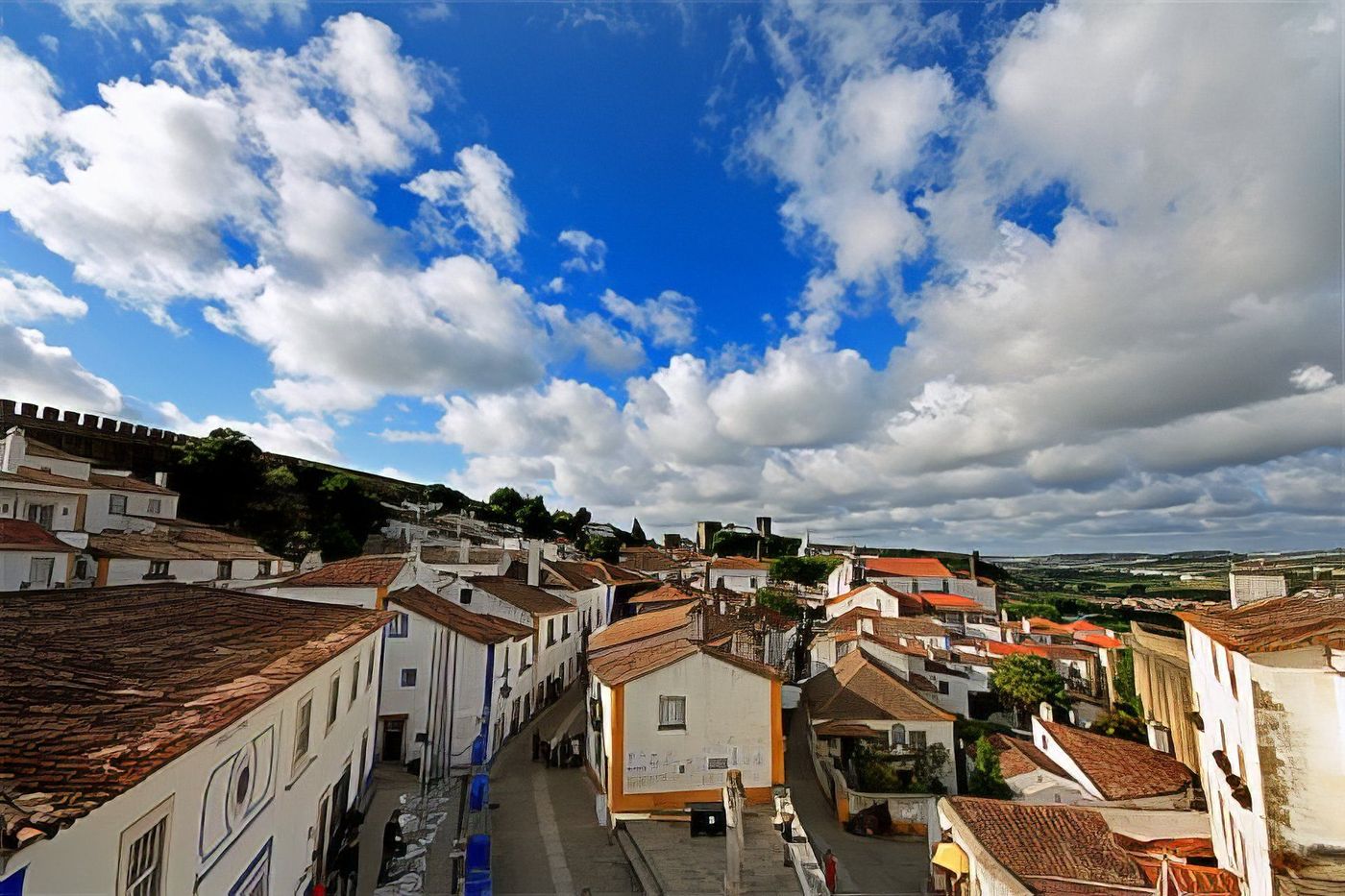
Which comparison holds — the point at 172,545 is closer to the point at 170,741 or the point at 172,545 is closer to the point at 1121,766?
the point at 170,741

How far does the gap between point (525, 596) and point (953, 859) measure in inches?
883

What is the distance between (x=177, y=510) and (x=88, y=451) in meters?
8.23

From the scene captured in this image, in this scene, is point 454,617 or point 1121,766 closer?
point 1121,766

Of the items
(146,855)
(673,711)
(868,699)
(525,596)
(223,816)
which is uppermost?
(525,596)

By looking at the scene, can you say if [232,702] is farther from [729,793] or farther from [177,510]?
[177,510]

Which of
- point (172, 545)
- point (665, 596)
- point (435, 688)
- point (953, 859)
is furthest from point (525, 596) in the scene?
point (953, 859)

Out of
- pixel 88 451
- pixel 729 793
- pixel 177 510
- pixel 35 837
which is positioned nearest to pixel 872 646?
pixel 729 793

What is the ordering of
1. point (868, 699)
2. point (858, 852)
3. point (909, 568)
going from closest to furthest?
point (858, 852) < point (868, 699) < point (909, 568)

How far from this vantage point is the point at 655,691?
19.0 meters

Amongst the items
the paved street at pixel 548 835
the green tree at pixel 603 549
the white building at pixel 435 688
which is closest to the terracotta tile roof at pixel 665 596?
the paved street at pixel 548 835

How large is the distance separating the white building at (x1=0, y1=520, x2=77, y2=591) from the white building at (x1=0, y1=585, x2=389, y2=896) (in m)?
9.50

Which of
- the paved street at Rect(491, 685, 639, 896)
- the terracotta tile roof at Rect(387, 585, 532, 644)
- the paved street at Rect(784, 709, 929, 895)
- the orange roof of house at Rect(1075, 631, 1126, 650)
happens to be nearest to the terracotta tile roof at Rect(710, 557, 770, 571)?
the orange roof of house at Rect(1075, 631, 1126, 650)

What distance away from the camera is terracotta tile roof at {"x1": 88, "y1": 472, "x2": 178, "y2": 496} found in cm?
3745

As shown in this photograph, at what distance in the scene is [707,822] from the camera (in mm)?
17578
